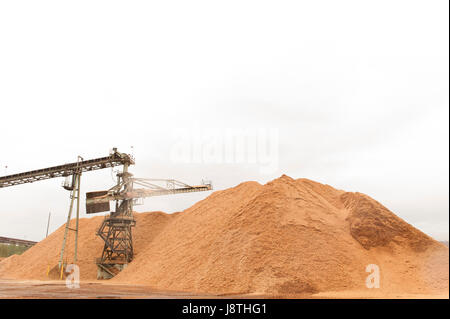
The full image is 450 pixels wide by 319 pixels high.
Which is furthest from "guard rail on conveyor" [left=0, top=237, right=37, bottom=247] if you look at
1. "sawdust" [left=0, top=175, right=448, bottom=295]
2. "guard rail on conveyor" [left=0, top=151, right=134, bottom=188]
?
"sawdust" [left=0, top=175, right=448, bottom=295]

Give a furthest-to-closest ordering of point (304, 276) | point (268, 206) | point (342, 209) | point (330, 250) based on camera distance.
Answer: point (342, 209), point (268, 206), point (330, 250), point (304, 276)

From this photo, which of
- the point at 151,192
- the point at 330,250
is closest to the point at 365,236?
the point at 330,250

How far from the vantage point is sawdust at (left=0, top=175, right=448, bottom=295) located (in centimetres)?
1421

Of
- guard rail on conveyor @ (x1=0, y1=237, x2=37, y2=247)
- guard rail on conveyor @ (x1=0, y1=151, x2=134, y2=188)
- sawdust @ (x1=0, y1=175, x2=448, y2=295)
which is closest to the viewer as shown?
sawdust @ (x1=0, y1=175, x2=448, y2=295)

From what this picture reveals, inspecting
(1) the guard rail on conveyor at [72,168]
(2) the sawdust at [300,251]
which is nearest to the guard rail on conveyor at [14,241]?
(1) the guard rail on conveyor at [72,168]

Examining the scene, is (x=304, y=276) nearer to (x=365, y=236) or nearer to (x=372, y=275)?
(x=372, y=275)

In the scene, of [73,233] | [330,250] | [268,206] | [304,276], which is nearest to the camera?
[304,276]

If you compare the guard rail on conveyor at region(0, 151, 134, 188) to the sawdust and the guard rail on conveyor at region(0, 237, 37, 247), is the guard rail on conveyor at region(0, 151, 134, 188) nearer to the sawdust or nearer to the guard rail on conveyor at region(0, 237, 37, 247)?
the sawdust

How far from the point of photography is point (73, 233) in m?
34.7

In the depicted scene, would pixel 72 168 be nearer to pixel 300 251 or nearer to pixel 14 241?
pixel 300 251

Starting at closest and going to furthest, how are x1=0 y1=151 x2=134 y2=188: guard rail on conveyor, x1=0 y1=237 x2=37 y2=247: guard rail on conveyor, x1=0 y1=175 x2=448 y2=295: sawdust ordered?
x1=0 y1=175 x2=448 y2=295: sawdust, x1=0 y1=151 x2=134 y2=188: guard rail on conveyor, x1=0 y1=237 x2=37 y2=247: guard rail on conveyor

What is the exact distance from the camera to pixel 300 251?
15.6m

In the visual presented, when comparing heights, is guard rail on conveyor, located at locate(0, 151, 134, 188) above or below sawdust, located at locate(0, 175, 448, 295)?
above

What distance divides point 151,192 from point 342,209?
687 inches
